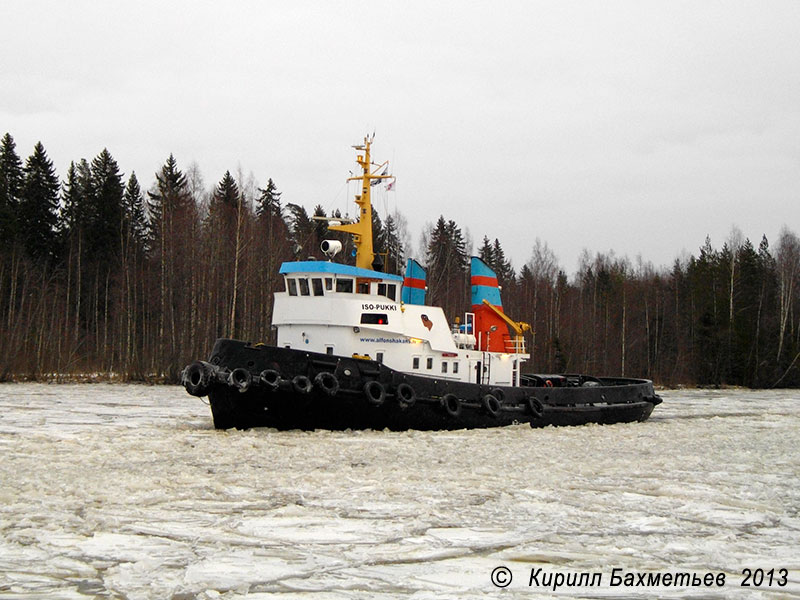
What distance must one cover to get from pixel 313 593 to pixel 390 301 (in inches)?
401

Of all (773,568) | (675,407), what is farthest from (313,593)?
(675,407)

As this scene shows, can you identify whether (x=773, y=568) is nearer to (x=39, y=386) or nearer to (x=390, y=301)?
(x=390, y=301)

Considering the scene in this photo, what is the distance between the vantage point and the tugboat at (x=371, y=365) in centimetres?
1352

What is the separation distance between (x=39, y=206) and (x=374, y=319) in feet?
113

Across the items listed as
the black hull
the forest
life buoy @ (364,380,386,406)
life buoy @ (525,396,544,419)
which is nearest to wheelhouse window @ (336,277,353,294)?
the black hull

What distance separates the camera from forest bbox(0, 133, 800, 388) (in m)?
33.4

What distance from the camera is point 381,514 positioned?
26.1 ft

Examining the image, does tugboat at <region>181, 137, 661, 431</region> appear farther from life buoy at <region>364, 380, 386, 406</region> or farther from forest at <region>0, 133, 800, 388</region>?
forest at <region>0, 133, 800, 388</region>

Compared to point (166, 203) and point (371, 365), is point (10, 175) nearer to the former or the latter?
point (166, 203)

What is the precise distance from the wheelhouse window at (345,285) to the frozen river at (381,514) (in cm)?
295

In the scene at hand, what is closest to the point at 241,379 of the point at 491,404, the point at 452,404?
the point at 452,404

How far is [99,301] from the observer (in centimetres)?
4234

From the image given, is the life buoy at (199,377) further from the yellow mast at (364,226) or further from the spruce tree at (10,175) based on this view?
the spruce tree at (10,175)

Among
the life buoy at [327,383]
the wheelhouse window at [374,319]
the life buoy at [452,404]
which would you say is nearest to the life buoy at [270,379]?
the life buoy at [327,383]
